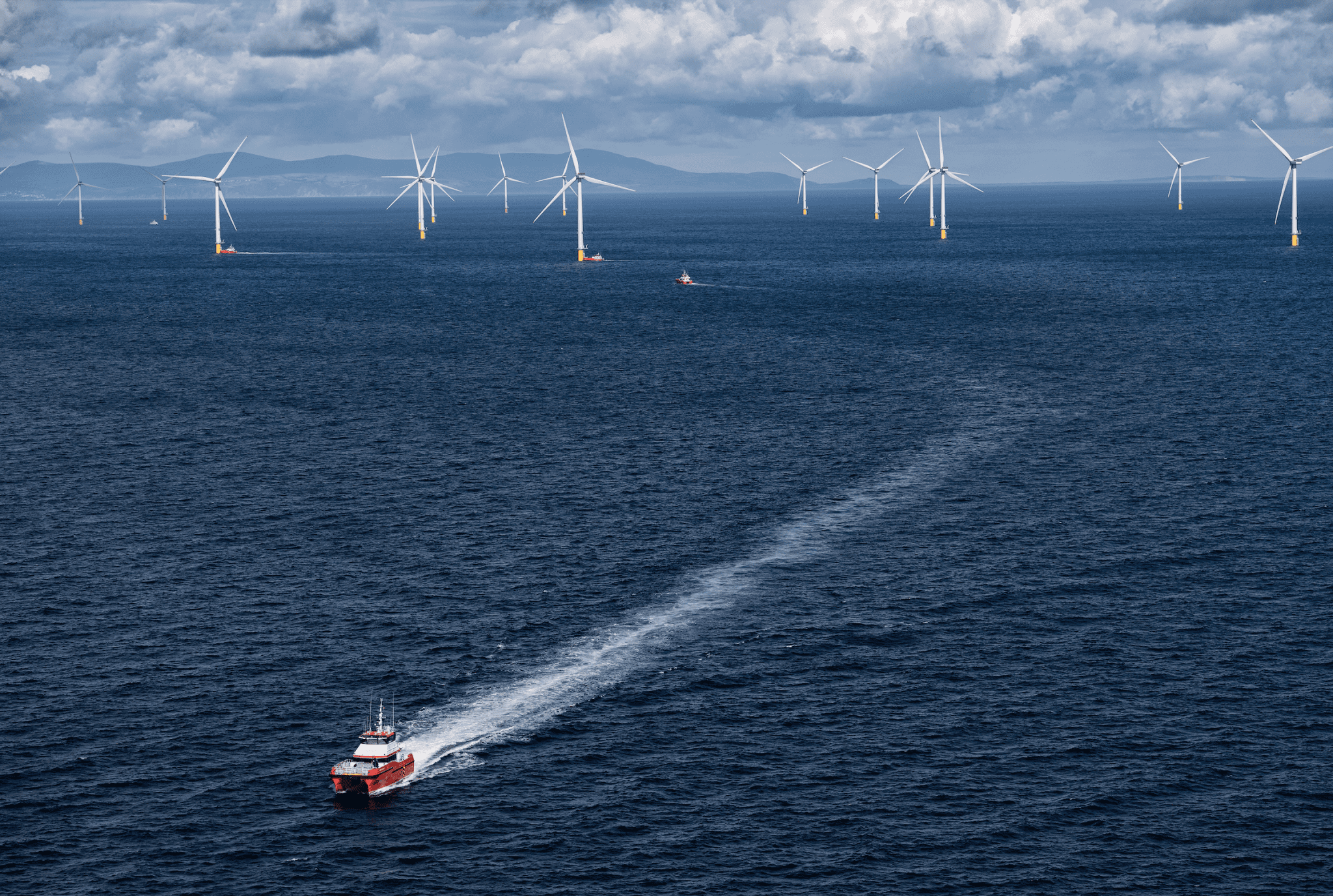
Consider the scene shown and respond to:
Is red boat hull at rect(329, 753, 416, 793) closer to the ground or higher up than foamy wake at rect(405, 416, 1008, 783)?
closer to the ground

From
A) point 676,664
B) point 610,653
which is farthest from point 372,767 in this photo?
point 676,664

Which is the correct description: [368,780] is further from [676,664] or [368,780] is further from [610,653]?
[676,664]

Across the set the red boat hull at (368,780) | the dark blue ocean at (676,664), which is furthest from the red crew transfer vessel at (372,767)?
the dark blue ocean at (676,664)

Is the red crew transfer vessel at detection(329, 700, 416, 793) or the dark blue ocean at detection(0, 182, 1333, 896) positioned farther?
the red crew transfer vessel at detection(329, 700, 416, 793)

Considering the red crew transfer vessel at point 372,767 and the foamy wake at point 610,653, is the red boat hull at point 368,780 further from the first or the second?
the foamy wake at point 610,653

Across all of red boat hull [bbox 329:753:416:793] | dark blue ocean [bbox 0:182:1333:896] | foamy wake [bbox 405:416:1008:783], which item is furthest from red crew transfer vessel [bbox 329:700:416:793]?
foamy wake [bbox 405:416:1008:783]

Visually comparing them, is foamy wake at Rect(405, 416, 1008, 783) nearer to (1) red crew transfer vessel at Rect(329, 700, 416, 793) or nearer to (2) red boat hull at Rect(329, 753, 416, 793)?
(1) red crew transfer vessel at Rect(329, 700, 416, 793)
